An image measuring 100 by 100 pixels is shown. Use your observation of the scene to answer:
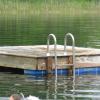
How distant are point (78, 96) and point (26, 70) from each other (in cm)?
523

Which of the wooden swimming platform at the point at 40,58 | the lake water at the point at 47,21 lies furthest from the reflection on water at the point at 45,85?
the lake water at the point at 47,21

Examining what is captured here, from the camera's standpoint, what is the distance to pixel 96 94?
22.5 m

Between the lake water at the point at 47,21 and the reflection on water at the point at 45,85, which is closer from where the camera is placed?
the reflection on water at the point at 45,85

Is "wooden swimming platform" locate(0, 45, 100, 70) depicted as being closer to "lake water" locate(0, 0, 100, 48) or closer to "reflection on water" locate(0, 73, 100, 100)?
"reflection on water" locate(0, 73, 100, 100)

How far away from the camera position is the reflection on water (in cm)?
2256

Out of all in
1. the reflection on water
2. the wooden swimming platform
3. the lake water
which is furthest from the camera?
the lake water

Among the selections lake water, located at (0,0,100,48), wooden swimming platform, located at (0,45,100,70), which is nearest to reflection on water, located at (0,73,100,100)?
wooden swimming platform, located at (0,45,100,70)

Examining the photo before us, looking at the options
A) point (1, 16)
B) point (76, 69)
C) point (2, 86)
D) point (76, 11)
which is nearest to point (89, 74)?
point (76, 69)

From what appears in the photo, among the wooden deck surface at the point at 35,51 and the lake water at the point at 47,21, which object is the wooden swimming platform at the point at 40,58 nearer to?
the wooden deck surface at the point at 35,51

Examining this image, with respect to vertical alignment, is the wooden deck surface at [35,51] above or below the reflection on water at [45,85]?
above

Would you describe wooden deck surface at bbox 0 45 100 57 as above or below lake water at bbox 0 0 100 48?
below

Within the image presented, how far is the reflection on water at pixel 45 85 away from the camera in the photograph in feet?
74.0

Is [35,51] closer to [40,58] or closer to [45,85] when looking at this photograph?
[40,58]

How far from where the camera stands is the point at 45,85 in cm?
2448
